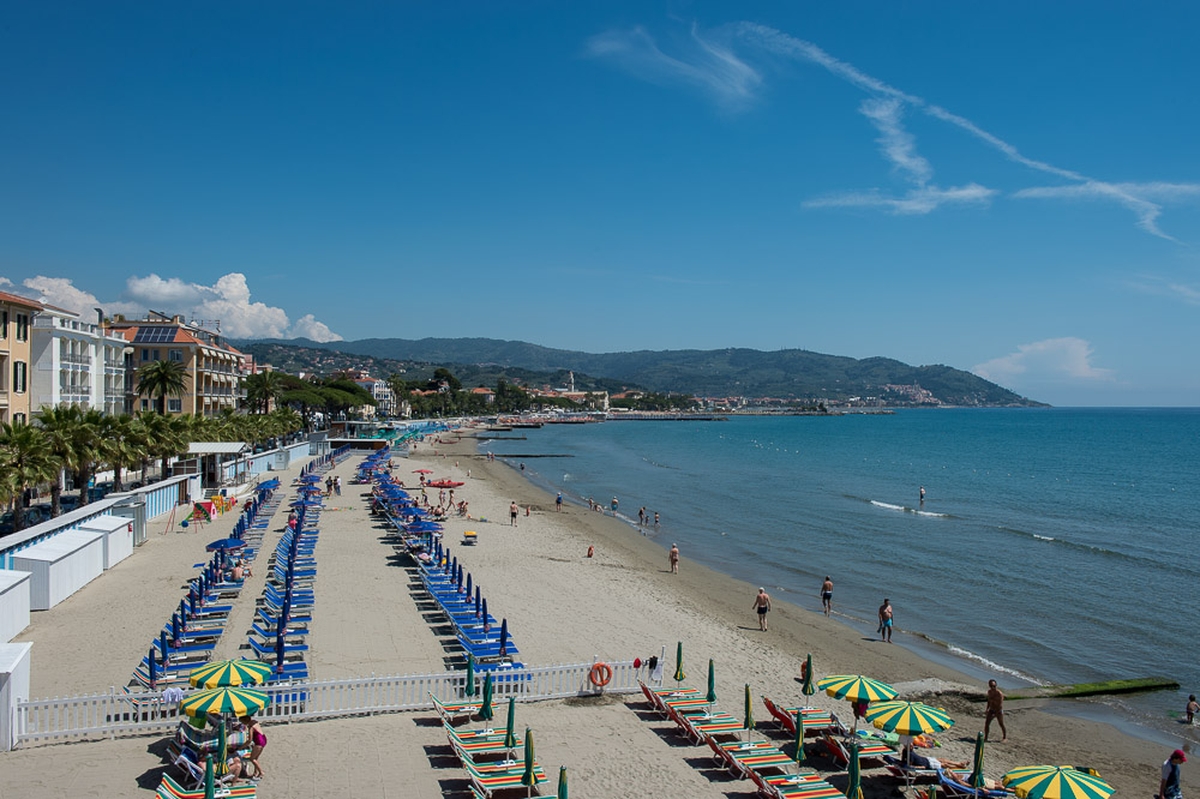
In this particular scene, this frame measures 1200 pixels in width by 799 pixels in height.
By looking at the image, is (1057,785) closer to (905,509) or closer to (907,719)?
(907,719)

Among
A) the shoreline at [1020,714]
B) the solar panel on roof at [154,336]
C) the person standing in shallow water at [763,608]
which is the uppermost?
the solar panel on roof at [154,336]

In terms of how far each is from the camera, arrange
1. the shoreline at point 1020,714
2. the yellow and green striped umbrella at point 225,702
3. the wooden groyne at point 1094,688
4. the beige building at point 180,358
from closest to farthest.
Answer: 1. the yellow and green striped umbrella at point 225,702
2. the shoreline at point 1020,714
3. the wooden groyne at point 1094,688
4. the beige building at point 180,358

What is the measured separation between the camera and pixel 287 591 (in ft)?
61.9

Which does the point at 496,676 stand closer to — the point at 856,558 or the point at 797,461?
the point at 856,558

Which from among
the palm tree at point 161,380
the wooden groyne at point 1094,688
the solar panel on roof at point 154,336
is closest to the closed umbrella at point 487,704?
the wooden groyne at point 1094,688

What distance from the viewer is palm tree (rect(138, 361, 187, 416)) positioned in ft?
152

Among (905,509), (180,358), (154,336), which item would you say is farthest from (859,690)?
(154,336)

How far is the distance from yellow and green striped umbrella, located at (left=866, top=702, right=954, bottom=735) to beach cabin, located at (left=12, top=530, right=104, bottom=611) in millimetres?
18131

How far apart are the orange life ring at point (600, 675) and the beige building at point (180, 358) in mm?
45588

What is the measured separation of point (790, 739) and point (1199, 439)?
16612 centimetres

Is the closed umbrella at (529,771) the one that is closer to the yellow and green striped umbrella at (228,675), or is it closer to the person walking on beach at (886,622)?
the yellow and green striped umbrella at (228,675)

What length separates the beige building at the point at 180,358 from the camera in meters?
53.0

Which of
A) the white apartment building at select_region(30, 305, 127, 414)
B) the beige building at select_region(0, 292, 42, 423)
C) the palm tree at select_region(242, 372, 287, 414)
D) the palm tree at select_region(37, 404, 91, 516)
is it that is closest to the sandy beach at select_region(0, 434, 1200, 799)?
the palm tree at select_region(37, 404, 91, 516)

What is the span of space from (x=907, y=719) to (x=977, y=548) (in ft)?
93.0
